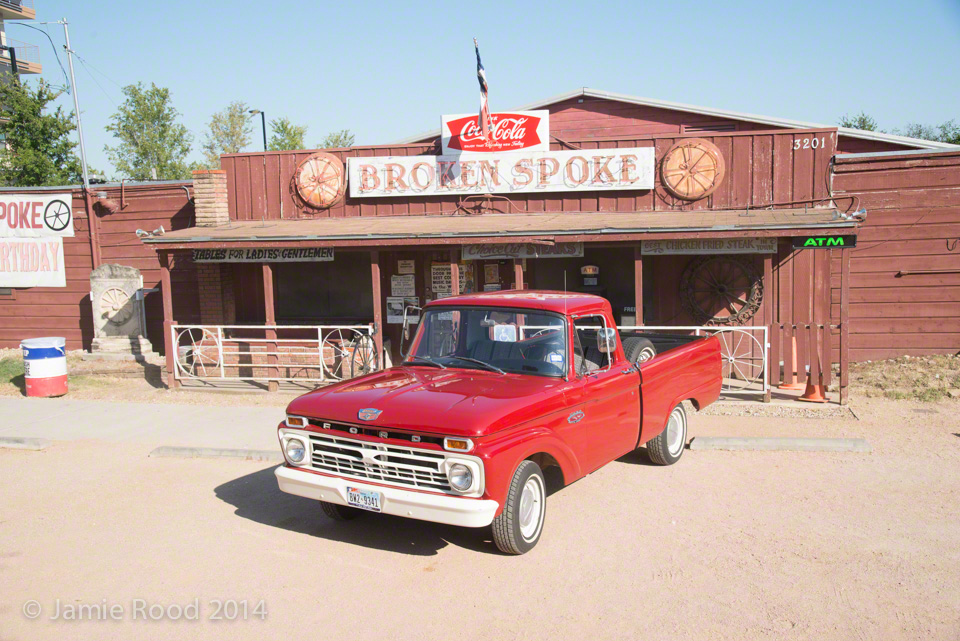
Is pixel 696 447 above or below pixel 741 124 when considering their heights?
below

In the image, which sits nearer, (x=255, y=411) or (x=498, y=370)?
(x=498, y=370)

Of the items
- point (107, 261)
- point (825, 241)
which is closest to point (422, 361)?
point (825, 241)

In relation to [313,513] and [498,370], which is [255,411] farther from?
[498,370]

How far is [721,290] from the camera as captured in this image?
12422 mm

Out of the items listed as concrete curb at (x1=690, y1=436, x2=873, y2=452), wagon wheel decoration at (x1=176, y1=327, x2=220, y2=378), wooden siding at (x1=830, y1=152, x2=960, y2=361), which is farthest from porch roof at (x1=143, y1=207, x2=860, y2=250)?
concrete curb at (x1=690, y1=436, x2=873, y2=452)

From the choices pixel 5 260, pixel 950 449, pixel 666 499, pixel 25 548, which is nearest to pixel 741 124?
pixel 950 449

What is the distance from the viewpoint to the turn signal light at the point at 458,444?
4672 mm

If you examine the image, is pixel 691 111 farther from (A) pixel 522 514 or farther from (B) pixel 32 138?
(B) pixel 32 138

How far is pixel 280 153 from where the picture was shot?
13.9 meters

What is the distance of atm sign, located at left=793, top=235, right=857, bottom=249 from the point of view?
9570mm

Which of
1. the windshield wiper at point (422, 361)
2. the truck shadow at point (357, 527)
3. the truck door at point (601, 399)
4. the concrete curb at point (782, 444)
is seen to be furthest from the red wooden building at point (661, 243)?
the truck shadow at point (357, 527)

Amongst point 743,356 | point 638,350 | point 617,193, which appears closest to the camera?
point 638,350

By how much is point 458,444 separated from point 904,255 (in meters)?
10.5

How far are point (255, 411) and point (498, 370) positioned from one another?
5.82 m
